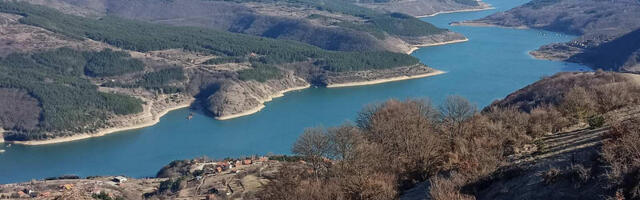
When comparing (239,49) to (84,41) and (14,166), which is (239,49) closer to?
(84,41)

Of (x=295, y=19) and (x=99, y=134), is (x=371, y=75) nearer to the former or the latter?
(x=99, y=134)

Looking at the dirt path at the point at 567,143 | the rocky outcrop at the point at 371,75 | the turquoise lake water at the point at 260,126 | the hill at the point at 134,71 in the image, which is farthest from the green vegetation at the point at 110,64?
the dirt path at the point at 567,143

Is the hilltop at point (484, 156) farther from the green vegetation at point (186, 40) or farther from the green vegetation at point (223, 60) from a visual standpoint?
the green vegetation at point (186, 40)

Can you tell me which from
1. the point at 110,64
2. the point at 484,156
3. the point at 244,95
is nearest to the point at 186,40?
the point at 110,64

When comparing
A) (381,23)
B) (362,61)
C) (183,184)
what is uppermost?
(183,184)

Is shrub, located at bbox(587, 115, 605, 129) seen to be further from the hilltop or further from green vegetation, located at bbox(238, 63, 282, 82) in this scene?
green vegetation, located at bbox(238, 63, 282, 82)

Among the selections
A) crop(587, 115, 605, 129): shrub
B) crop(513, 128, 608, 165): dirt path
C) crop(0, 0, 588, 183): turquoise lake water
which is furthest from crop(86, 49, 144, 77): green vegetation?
crop(587, 115, 605, 129): shrub
